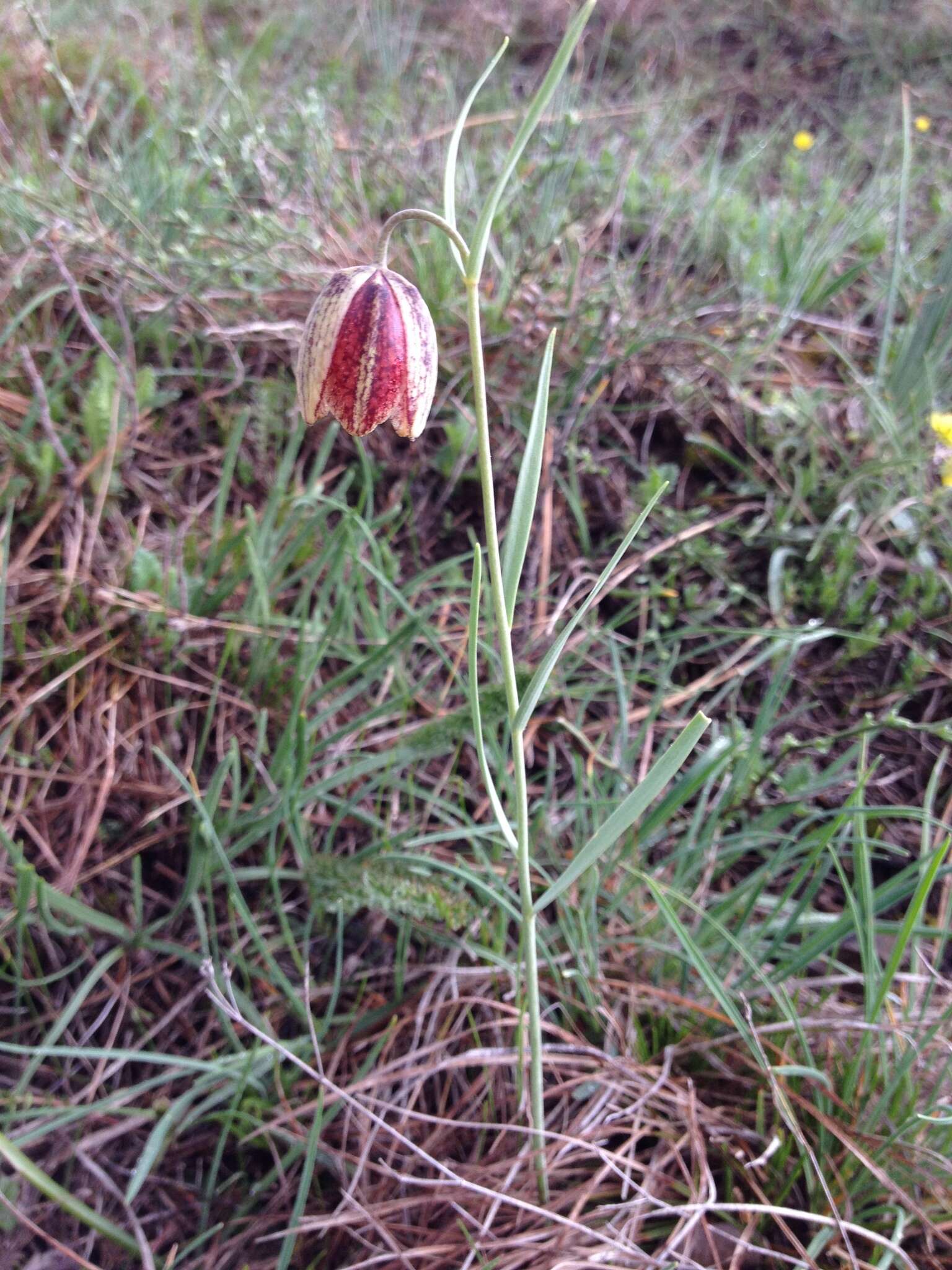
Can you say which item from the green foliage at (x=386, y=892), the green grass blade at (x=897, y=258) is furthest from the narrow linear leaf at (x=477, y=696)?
the green grass blade at (x=897, y=258)

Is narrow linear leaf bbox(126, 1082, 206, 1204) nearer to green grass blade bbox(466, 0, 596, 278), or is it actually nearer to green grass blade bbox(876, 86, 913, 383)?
green grass blade bbox(466, 0, 596, 278)

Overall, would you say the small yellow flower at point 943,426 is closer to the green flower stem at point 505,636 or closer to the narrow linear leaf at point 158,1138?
the green flower stem at point 505,636

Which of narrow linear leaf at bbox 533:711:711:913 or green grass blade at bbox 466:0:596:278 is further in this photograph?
narrow linear leaf at bbox 533:711:711:913

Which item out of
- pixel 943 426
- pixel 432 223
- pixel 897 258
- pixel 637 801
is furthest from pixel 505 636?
pixel 897 258

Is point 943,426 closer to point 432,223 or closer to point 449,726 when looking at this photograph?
point 449,726

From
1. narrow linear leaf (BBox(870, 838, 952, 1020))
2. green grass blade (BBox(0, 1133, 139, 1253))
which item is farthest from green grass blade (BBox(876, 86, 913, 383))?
green grass blade (BBox(0, 1133, 139, 1253))
